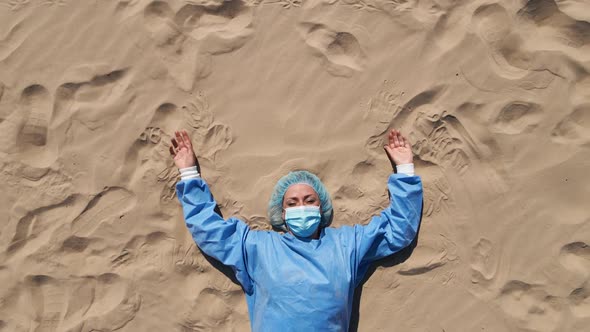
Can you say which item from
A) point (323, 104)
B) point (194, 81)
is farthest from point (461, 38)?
point (194, 81)

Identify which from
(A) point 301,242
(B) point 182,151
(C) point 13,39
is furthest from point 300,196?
(C) point 13,39

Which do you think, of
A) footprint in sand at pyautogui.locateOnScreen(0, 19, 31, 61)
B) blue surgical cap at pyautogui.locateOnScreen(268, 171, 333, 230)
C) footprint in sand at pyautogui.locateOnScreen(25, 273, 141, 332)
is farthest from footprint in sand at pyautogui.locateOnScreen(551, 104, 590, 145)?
footprint in sand at pyautogui.locateOnScreen(0, 19, 31, 61)

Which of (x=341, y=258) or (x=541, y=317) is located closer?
(x=341, y=258)

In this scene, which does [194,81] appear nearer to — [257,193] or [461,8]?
[257,193]

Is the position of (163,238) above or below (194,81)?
below

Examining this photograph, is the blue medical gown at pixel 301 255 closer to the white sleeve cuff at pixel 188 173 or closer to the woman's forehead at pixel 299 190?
the white sleeve cuff at pixel 188 173

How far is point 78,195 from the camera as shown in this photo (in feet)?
11.3

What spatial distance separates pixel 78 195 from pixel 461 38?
3028 millimetres

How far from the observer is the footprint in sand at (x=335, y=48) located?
11.3 feet

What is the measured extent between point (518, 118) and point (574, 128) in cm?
41

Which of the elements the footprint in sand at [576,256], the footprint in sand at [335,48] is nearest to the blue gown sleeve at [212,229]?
the footprint in sand at [335,48]

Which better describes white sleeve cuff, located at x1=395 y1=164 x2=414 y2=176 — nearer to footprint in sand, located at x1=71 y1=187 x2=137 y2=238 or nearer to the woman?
the woman

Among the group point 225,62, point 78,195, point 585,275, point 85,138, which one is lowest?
point 585,275

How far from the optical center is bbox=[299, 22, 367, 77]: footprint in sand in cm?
344
